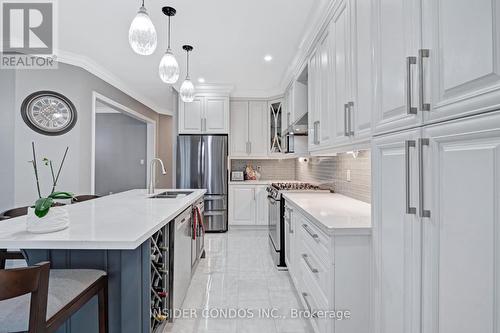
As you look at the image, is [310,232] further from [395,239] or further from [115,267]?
[115,267]

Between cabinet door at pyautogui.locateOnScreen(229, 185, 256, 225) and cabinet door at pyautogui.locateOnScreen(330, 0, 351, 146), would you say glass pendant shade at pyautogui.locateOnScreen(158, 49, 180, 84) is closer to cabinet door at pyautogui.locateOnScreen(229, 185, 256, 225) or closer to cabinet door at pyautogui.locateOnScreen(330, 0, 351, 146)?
cabinet door at pyautogui.locateOnScreen(330, 0, 351, 146)

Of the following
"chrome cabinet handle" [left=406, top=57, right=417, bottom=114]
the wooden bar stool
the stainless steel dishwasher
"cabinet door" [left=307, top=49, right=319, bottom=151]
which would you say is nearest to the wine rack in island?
the stainless steel dishwasher

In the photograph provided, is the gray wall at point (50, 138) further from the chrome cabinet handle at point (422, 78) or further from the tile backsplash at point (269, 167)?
the chrome cabinet handle at point (422, 78)

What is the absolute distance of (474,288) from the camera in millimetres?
736

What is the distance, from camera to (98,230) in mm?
1365

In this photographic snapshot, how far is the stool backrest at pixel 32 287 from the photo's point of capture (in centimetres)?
85

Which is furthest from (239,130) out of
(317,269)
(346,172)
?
(317,269)

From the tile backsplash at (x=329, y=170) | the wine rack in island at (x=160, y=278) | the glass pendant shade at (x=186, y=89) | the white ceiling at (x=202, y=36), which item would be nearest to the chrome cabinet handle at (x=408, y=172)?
the tile backsplash at (x=329, y=170)

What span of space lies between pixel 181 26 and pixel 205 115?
86.4 inches

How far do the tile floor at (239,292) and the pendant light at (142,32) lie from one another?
6.80 ft

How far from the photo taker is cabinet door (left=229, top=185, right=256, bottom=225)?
16.3 feet

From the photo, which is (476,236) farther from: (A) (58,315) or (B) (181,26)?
(B) (181,26)

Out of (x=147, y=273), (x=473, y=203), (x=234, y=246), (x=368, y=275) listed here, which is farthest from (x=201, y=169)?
(x=473, y=203)

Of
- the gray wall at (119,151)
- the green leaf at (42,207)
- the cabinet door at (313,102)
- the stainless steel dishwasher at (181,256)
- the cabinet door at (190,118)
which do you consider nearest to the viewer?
the green leaf at (42,207)
